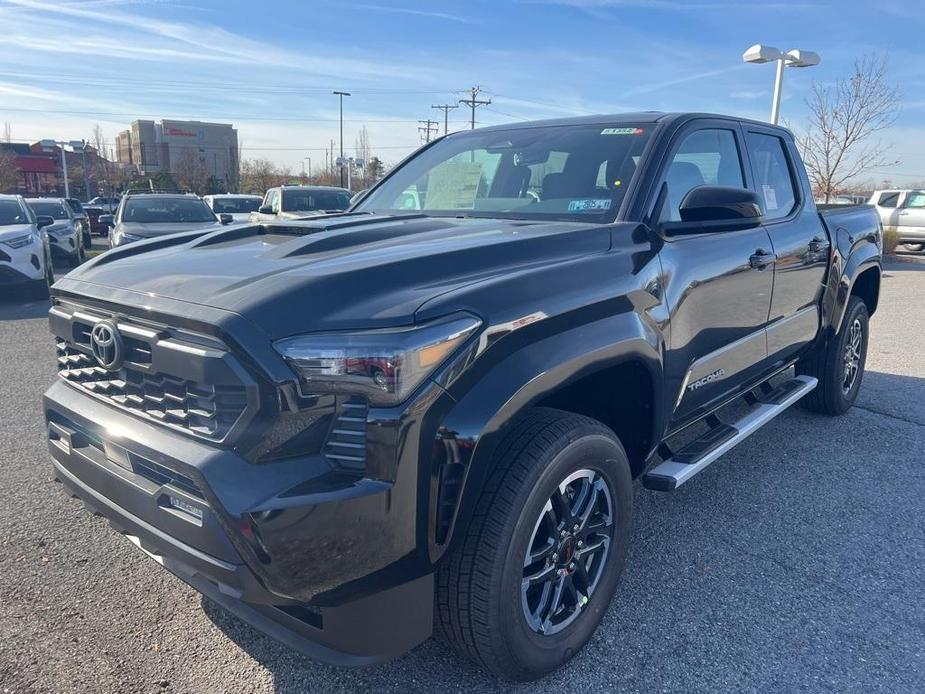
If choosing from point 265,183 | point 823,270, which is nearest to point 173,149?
point 265,183

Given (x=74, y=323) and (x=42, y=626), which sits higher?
(x=74, y=323)

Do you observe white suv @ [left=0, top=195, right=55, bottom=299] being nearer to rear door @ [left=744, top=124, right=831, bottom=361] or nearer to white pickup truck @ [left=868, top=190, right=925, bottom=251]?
rear door @ [left=744, top=124, right=831, bottom=361]

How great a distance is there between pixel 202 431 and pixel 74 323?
903 mm

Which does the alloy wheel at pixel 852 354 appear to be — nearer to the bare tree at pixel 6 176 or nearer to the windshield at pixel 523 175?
the windshield at pixel 523 175

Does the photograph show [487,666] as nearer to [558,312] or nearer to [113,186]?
[558,312]

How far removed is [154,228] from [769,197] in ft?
35.3

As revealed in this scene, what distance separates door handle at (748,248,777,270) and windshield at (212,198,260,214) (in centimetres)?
1780

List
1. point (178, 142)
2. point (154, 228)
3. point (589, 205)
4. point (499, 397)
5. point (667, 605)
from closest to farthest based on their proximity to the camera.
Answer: point (499, 397), point (667, 605), point (589, 205), point (154, 228), point (178, 142)

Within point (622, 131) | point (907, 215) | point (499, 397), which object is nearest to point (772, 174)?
point (622, 131)

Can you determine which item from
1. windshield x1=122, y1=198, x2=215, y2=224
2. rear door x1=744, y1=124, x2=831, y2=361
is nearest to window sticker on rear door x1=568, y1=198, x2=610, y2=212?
rear door x1=744, y1=124, x2=831, y2=361

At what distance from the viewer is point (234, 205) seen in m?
19.9

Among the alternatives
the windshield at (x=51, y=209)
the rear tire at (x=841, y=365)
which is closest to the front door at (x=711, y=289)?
the rear tire at (x=841, y=365)

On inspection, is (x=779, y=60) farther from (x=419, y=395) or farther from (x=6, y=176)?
(x=6, y=176)

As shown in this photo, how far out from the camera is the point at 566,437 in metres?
2.25
